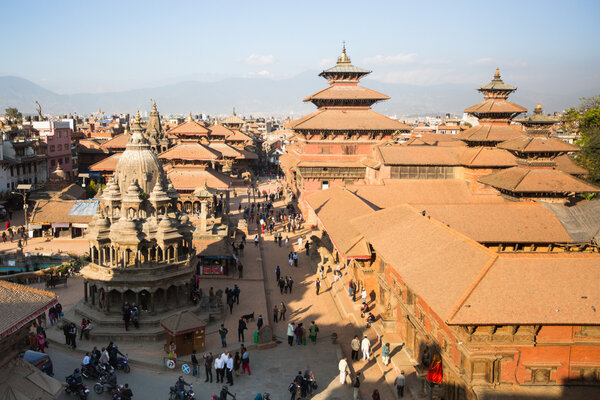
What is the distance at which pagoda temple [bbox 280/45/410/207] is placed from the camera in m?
39.0

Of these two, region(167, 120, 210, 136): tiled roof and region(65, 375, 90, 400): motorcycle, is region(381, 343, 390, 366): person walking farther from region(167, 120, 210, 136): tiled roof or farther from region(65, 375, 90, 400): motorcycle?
region(167, 120, 210, 136): tiled roof

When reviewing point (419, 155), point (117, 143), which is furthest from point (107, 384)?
point (117, 143)

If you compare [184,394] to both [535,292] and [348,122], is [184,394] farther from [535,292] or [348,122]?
[348,122]


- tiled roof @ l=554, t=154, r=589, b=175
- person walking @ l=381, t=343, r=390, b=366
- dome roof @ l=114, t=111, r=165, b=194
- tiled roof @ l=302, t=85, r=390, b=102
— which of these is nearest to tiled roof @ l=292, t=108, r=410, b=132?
tiled roof @ l=302, t=85, r=390, b=102

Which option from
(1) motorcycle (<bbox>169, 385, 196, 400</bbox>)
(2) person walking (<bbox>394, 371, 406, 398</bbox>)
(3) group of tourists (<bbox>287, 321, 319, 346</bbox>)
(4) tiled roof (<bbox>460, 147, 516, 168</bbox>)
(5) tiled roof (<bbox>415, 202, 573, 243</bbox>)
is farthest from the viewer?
(4) tiled roof (<bbox>460, 147, 516, 168</bbox>)

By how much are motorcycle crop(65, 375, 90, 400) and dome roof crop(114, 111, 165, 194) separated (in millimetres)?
10719

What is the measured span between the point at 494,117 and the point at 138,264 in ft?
78.7

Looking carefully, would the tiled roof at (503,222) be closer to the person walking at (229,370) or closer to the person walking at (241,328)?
the person walking at (241,328)

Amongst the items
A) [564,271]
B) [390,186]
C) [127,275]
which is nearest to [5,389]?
[127,275]

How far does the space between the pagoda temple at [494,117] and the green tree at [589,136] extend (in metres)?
6.02

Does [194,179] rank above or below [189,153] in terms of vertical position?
below

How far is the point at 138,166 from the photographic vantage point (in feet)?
78.6

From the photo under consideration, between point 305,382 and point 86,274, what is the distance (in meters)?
11.0

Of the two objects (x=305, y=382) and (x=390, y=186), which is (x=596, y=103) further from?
(x=305, y=382)
